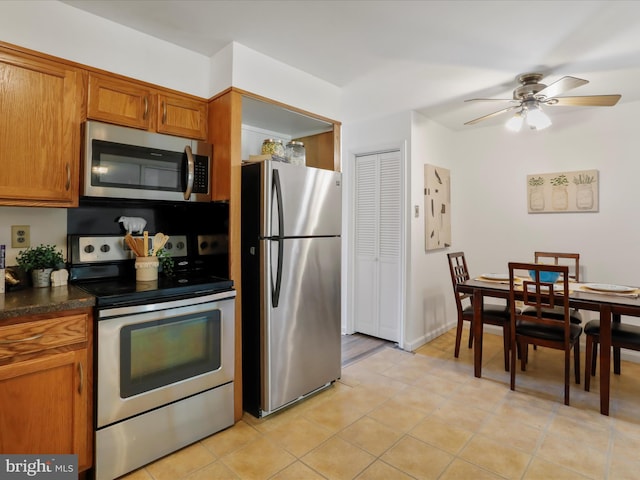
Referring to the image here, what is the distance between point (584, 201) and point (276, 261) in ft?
10.5

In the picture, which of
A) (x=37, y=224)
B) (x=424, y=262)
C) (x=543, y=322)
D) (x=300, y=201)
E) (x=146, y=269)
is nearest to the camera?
(x=37, y=224)

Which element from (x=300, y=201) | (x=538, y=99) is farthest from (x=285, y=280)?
(x=538, y=99)

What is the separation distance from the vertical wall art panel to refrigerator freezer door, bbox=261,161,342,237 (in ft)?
A: 4.79

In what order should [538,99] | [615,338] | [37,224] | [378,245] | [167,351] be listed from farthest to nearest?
1. [378,245]
2. [538,99]
3. [615,338]
4. [37,224]
5. [167,351]

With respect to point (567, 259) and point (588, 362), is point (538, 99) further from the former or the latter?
point (588, 362)

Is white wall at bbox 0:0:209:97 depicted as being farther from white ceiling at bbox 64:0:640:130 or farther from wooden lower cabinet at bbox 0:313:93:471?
wooden lower cabinet at bbox 0:313:93:471

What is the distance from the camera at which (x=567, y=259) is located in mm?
3648

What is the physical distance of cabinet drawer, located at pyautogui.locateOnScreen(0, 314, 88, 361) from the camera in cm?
147

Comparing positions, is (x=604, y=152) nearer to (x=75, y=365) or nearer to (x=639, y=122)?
(x=639, y=122)

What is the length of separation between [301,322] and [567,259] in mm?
2928

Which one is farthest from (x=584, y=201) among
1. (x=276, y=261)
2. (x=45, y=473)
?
(x=45, y=473)

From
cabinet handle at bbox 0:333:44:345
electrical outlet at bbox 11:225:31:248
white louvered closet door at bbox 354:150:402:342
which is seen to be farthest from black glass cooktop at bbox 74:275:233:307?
white louvered closet door at bbox 354:150:402:342

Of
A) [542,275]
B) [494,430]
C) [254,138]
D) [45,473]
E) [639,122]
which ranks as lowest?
[494,430]

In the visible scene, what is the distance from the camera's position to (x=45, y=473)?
1578mm
